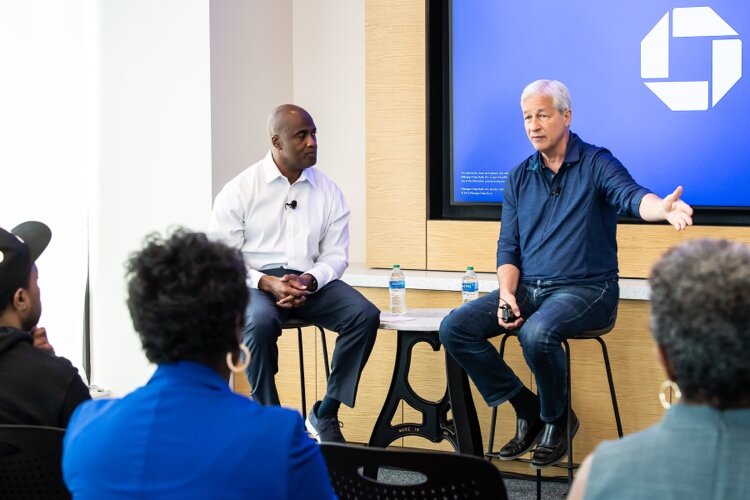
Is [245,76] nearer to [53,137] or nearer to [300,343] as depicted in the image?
[53,137]

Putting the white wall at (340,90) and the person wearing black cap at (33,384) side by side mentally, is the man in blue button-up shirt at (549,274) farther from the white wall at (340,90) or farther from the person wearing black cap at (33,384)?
the person wearing black cap at (33,384)

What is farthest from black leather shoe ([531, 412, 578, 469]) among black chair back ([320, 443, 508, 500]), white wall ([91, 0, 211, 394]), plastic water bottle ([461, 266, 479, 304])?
white wall ([91, 0, 211, 394])

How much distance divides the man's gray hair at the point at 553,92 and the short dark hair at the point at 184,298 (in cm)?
242

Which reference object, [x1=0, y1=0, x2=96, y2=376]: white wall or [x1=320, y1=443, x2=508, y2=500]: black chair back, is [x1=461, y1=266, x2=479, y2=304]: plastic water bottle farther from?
[x1=320, y1=443, x2=508, y2=500]: black chair back

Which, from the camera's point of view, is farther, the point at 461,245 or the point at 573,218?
the point at 461,245

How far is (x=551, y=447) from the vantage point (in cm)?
364

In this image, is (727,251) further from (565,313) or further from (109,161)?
(109,161)

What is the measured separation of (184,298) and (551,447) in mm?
2340

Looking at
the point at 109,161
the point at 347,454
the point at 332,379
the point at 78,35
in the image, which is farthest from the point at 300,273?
the point at 347,454

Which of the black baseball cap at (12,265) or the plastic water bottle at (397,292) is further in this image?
the plastic water bottle at (397,292)

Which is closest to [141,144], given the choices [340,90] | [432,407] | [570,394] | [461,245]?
[340,90]

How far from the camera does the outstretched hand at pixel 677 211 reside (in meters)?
3.30

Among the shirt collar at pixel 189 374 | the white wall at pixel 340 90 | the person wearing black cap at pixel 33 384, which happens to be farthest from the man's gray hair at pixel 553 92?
the shirt collar at pixel 189 374

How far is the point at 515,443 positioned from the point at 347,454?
2092 millimetres
